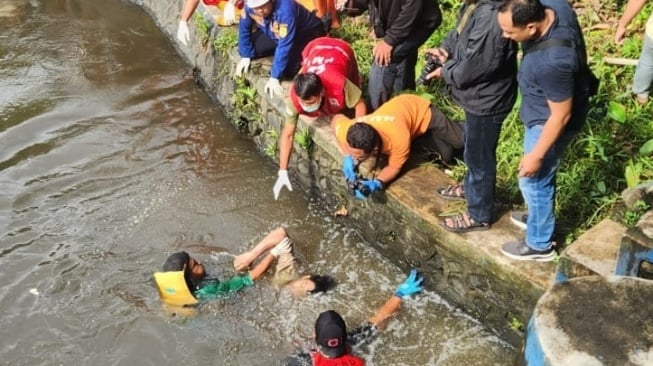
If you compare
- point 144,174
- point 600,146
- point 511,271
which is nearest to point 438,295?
point 511,271

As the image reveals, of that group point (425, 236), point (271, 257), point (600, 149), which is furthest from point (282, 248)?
point (600, 149)

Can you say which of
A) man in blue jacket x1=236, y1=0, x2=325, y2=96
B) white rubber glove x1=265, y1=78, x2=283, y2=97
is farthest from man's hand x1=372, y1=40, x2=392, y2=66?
white rubber glove x1=265, y1=78, x2=283, y2=97

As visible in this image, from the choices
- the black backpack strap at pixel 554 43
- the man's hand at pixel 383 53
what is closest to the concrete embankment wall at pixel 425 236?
the man's hand at pixel 383 53

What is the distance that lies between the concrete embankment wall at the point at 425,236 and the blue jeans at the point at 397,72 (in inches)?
21.8

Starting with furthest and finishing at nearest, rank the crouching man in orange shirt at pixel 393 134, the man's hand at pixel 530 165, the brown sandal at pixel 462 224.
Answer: the crouching man in orange shirt at pixel 393 134, the brown sandal at pixel 462 224, the man's hand at pixel 530 165

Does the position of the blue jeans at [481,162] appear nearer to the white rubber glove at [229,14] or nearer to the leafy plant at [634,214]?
the leafy plant at [634,214]

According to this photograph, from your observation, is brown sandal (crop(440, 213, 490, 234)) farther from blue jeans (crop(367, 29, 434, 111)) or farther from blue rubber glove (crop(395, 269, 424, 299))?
blue jeans (crop(367, 29, 434, 111))

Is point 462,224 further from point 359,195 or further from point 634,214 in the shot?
point 634,214

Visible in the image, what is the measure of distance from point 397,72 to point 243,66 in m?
1.93

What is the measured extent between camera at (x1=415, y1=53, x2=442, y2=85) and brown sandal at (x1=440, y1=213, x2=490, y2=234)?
146 centimetres

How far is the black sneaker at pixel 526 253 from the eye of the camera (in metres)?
4.40

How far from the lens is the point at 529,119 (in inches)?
151

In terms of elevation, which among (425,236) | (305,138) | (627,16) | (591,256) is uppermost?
(627,16)

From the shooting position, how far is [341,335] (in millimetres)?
4117
